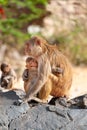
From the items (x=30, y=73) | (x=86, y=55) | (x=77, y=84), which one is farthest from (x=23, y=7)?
(x=30, y=73)

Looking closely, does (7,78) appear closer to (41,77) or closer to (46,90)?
(46,90)

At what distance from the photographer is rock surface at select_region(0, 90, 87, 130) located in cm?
890

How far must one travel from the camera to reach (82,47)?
20625 mm

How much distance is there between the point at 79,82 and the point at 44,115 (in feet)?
29.4

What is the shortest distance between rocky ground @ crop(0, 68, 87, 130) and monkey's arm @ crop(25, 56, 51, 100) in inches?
10.2

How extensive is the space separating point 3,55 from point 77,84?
11.5 ft

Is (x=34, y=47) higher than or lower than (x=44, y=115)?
higher

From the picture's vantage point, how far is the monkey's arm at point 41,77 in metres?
9.75

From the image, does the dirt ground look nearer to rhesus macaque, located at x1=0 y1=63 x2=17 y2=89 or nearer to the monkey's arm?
rhesus macaque, located at x1=0 y1=63 x2=17 y2=89

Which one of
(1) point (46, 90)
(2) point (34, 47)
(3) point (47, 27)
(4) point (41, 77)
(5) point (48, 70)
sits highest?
(3) point (47, 27)

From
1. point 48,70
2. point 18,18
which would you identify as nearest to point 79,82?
point 18,18

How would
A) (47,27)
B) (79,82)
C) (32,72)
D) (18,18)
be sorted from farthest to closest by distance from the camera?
1. (47,27)
2. (18,18)
3. (79,82)
4. (32,72)

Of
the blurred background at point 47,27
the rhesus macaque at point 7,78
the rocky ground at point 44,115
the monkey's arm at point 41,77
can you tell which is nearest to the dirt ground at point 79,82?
the blurred background at point 47,27

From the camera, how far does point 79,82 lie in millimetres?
17969
